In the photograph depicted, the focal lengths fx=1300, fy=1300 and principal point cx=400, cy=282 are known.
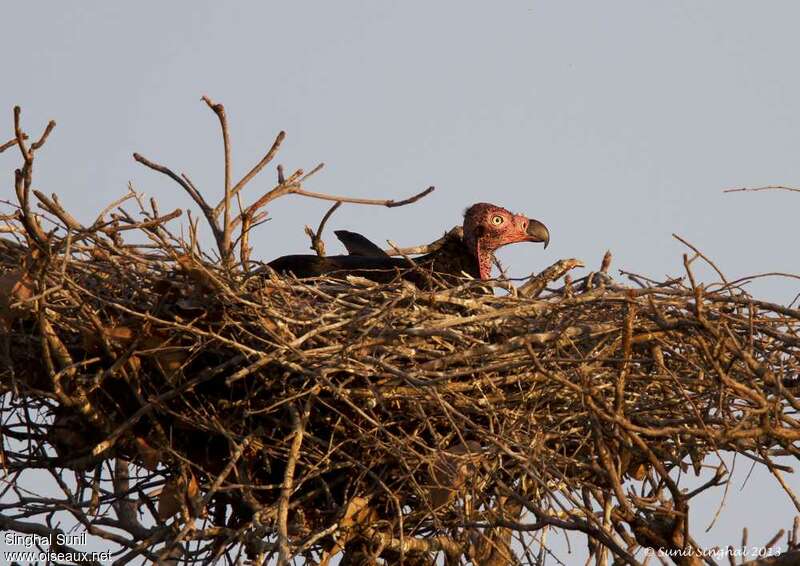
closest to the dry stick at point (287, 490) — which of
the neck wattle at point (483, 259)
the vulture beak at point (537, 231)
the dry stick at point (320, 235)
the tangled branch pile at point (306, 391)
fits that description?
the tangled branch pile at point (306, 391)

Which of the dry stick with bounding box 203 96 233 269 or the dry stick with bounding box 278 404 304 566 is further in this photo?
the dry stick with bounding box 203 96 233 269

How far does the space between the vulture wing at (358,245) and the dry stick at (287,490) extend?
2390 mm

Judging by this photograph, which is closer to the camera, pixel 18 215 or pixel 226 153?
pixel 18 215

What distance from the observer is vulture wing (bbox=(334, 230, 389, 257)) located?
26.6 feet

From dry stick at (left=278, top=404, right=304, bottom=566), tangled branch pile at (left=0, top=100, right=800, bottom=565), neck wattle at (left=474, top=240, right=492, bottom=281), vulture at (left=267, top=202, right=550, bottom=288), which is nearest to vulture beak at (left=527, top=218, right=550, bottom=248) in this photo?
vulture at (left=267, top=202, right=550, bottom=288)

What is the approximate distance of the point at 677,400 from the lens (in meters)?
5.84

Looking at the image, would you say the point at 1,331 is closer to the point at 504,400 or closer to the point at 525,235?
the point at 504,400

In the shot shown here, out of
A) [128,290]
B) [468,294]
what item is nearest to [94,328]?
[128,290]

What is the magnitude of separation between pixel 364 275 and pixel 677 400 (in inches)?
86.1

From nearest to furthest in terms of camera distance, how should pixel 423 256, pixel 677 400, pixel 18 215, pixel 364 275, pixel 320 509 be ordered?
pixel 18 215, pixel 677 400, pixel 320 509, pixel 364 275, pixel 423 256

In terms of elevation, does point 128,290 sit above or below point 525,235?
below

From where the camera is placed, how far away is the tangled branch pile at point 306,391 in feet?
18.1

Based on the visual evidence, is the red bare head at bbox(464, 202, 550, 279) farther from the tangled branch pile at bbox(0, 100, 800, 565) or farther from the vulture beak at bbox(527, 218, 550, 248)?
the tangled branch pile at bbox(0, 100, 800, 565)

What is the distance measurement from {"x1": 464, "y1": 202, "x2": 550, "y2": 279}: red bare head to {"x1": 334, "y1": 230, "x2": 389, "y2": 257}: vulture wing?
677 millimetres
